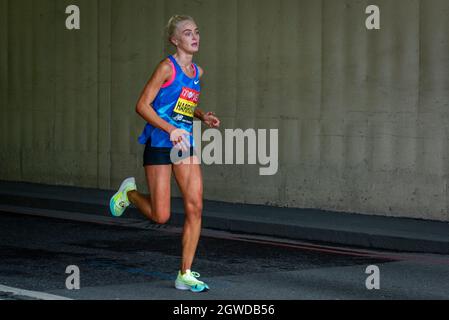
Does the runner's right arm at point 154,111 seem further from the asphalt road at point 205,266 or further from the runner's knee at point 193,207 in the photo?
the asphalt road at point 205,266

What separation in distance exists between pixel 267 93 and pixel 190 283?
6140mm

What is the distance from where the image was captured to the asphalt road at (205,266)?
803 centimetres

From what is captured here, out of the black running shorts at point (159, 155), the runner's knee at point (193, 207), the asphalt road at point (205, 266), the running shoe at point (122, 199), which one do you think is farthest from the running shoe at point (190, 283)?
the running shoe at point (122, 199)

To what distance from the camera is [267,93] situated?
13.8 meters

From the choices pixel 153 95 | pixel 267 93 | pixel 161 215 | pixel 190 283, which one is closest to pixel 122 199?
pixel 161 215

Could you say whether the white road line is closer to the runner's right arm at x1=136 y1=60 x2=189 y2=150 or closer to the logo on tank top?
the runner's right arm at x1=136 y1=60 x2=189 y2=150

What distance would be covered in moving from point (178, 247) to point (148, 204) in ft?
8.16

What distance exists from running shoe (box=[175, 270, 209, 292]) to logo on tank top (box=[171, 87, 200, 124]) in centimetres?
112

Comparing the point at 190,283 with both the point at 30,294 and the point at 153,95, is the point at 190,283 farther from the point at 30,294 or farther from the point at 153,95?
the point at 153,95

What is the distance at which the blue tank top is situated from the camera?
7.86 metres

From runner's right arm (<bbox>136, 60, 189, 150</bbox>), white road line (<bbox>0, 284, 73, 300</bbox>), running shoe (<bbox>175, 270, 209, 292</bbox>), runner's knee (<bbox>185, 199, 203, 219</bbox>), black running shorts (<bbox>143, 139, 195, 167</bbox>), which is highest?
runner's right arm (<bbox>136, 60, 189, 150</bbox>)

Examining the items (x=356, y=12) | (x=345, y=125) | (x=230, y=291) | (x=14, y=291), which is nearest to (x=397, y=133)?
(x=345, y=125)

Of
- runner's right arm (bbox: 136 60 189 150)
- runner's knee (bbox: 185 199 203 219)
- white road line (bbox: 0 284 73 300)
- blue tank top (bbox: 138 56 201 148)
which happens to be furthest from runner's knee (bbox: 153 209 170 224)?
white road line (bbox: 0 284 73 300)

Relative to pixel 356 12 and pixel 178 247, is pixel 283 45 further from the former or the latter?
pixel 178 247
